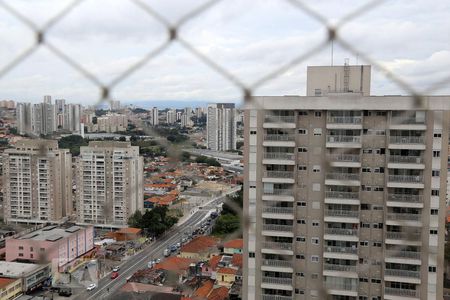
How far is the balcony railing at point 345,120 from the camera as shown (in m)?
2.74

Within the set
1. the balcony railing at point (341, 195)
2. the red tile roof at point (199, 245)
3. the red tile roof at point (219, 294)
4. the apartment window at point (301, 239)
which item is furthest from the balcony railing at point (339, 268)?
the red tile roof at point (199, 245)

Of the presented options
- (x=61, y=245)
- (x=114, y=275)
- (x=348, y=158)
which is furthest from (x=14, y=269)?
(x=348, y=158)

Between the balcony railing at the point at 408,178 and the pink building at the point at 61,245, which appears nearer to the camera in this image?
the balcony railing at the point at 408,178

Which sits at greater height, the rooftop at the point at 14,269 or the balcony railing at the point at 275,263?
the balcony railing at the point at 275,263

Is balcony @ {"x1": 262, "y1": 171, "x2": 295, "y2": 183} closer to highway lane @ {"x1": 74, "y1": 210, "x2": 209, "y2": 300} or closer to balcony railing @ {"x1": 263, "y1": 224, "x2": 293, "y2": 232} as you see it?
balcony railing @ {"x1": 263, "y1": 224, "x2": 293, "y2": 232}

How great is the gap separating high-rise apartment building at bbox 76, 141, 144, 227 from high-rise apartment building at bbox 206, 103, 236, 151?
603mm

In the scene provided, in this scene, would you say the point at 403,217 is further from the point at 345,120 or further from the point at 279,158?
the point at 279,158

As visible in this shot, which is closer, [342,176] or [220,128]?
[220,128]

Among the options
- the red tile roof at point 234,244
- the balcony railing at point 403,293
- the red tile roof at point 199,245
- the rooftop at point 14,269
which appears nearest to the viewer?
the balcony railing at point 403,293

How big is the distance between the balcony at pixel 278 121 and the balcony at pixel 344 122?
0.71 feet

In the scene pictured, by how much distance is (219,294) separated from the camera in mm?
5062

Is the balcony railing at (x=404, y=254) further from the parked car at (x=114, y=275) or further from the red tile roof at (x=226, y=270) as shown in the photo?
the parked car at (x=114, y=275)

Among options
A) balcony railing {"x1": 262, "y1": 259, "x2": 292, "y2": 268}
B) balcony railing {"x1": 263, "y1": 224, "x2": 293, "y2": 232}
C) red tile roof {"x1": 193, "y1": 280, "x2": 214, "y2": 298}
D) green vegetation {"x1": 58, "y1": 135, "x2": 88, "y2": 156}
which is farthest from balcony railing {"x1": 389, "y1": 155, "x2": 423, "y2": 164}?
red tile roof {"x1": 193, "y1": 280, "x2": 214, "y2": 298}

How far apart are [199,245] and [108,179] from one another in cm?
243
